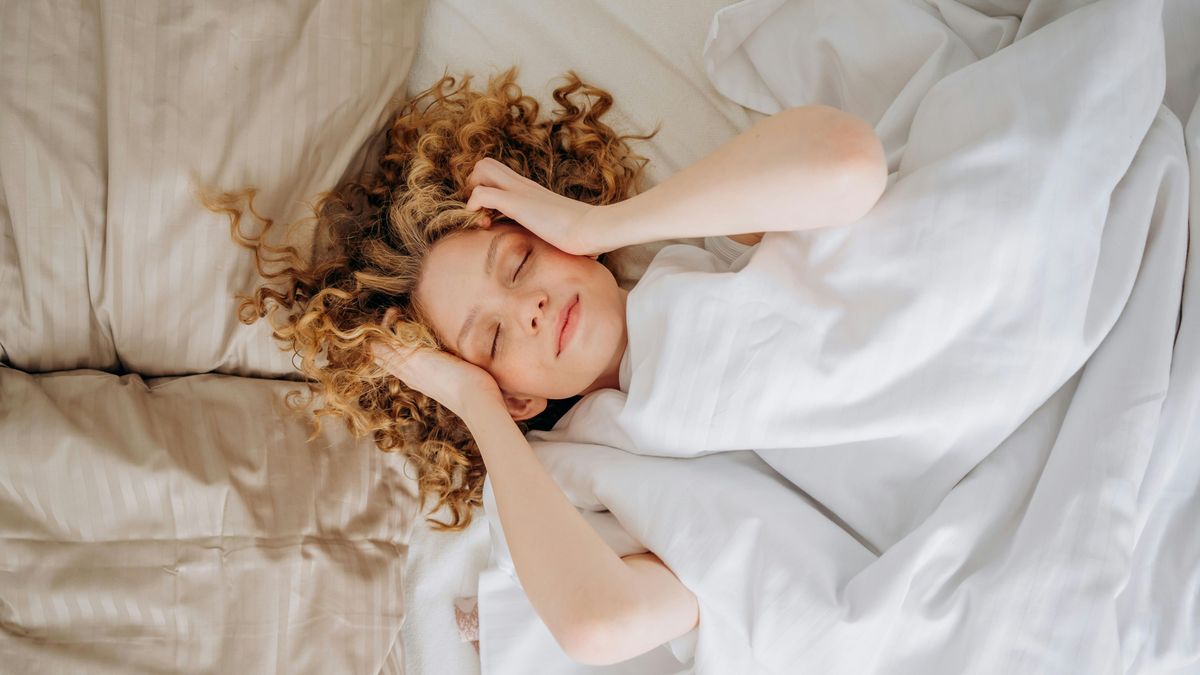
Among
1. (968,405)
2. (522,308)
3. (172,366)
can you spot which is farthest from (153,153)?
(968,405)

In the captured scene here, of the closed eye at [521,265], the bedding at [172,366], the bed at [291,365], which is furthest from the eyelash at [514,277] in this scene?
the bedding at [172,366]

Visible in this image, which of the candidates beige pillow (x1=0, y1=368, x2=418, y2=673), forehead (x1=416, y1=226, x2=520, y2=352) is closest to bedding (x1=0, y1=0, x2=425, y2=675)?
beige pillow (x1=0, y1=368, x2=418, y2=673)

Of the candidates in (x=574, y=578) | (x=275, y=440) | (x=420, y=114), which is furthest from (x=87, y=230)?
(x=574, y=578)

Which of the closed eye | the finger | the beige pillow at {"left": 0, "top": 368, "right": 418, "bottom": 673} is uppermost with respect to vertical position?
the finger

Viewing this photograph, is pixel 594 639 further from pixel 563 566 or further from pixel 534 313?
pixel 534 313

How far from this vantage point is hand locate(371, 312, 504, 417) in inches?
57.3

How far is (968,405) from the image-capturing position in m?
1.21

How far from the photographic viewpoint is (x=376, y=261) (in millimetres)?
1534

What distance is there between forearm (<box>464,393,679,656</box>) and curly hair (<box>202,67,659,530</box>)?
0.29 m

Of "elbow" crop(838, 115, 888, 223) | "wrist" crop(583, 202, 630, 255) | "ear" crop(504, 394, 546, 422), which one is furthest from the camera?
"ear" crop(504, 394, 546, 422)

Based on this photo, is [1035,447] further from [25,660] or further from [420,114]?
[25,660]

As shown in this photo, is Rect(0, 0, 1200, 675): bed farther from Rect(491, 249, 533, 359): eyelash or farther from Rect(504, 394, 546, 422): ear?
Rect(491, 249, 533, 359): eyelash

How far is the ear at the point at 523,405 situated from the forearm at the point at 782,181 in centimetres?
42

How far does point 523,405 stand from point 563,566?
411 millimetres
